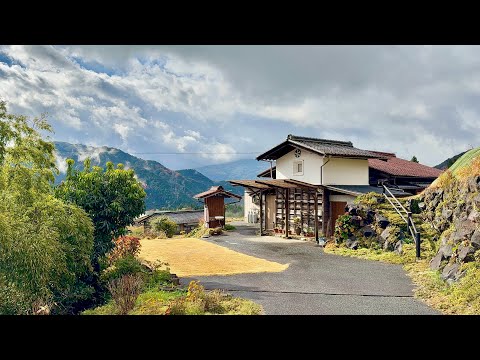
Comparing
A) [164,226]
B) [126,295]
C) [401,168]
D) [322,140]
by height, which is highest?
[322,140]

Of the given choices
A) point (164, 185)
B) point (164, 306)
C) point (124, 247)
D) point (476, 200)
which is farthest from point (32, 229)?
point (164, 185)

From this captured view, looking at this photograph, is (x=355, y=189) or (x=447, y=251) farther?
(x=355, y=189)

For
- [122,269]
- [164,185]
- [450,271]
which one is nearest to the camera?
[450,271]

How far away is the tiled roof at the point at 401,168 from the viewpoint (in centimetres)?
1743

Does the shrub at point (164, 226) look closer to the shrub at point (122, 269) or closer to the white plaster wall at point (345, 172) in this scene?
the white plaster wall at point (345, 172)

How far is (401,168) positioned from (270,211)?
785cm

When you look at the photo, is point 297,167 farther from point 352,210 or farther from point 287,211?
point 352,210

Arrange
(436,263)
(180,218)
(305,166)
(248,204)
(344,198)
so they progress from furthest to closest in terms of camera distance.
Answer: (248,204)
(180,218)
(305,166)
(344,198)
(436,263)

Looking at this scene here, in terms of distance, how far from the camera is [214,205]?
17.8m

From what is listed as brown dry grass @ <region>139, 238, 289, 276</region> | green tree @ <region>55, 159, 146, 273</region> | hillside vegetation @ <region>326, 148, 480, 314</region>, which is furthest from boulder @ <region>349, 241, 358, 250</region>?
green tree @ <region>55, 159, 146, 273</region>

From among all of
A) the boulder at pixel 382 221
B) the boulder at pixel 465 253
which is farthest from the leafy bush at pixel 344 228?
the boulder at pixel 465 253

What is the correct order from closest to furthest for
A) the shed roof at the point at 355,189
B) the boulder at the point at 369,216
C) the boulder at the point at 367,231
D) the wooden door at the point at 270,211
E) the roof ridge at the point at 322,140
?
the boulder at the point at 367,231 → the boulder at the point at 369,216 → the shed roof at the point at 355,189 → the roof ridge at the point at 322,140 → the wooden door at the point at 270,211
